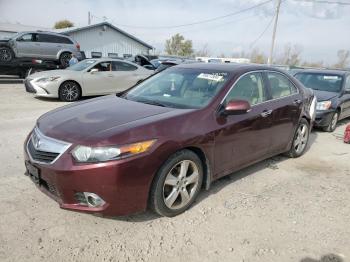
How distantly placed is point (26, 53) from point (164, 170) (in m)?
14.7

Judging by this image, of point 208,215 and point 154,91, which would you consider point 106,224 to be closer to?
point 208,215

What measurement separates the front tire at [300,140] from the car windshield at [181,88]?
2.06 metres

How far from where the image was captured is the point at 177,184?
11.5ft

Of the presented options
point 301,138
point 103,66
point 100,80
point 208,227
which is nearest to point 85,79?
point 100,80

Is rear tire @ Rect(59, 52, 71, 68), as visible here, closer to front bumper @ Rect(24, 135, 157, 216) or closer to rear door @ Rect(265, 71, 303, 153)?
rear door @ Rect(265, 71, 303, 153)

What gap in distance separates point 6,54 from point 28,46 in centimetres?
150

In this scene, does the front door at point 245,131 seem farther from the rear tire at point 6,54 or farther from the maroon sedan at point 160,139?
the rear tire at point 6,54

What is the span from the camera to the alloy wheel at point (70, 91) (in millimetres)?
10680

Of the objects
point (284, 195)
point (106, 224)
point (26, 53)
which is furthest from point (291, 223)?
point (26, 53)

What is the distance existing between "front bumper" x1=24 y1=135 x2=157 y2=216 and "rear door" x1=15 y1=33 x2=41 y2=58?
14.1 m

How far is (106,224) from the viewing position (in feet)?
11.0

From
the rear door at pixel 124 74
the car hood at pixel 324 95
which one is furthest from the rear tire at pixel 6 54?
the car hood at pixel 324 95

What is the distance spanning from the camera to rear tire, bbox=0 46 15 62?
14336 mm

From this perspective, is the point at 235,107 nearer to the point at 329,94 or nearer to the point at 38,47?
the point at 329,94
